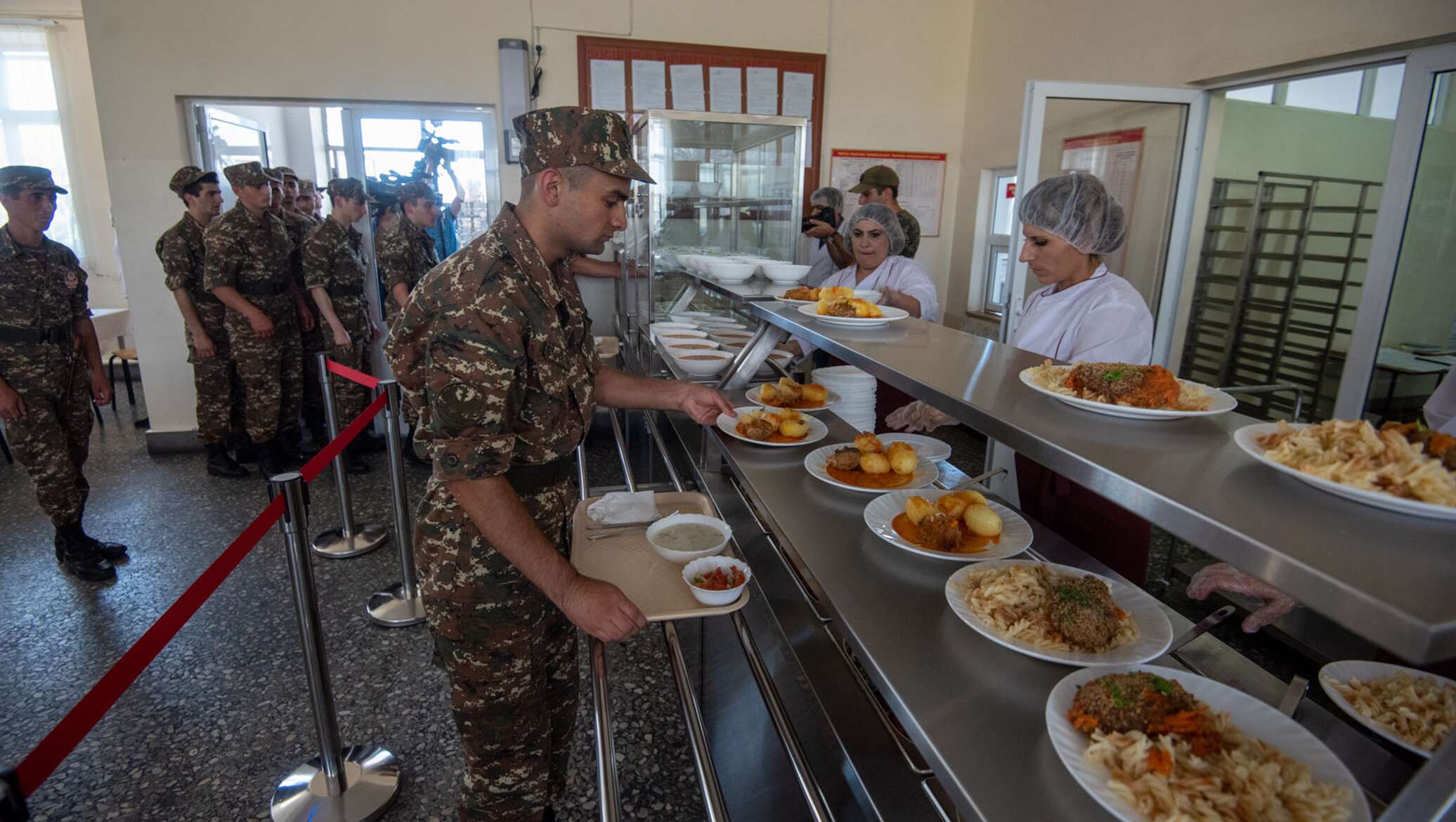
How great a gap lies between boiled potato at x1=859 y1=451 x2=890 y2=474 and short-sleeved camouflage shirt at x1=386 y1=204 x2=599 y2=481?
67cm

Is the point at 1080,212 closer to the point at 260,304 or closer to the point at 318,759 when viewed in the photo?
the point at 318,759

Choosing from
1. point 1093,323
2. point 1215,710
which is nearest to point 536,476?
point 1215,710

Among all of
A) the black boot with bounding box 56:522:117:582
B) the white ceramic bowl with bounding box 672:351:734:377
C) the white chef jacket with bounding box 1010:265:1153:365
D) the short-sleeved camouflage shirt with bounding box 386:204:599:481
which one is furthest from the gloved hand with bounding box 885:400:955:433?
the black boot with bounding box 56:522:117:582

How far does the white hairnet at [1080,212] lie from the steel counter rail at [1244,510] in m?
1.22

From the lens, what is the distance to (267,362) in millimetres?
4566

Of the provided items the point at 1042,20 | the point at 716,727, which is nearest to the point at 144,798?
the point at 716,727

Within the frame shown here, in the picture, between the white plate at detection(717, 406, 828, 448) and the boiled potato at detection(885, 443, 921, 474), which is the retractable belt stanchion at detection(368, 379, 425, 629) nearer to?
the white plate at detection(717, 406, 828, 448)

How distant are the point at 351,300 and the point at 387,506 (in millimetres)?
1578

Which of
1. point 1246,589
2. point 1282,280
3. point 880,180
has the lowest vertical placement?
point 1246,589

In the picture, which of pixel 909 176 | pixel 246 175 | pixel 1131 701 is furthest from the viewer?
pixel 909 176

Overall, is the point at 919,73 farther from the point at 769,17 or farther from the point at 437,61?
the point at 437,61

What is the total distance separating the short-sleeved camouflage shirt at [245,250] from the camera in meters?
4.25

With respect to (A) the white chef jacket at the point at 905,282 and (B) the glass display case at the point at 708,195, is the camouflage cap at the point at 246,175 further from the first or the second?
(A) the white chef jacket at the point at 905,282

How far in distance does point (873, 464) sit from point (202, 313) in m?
4.81
